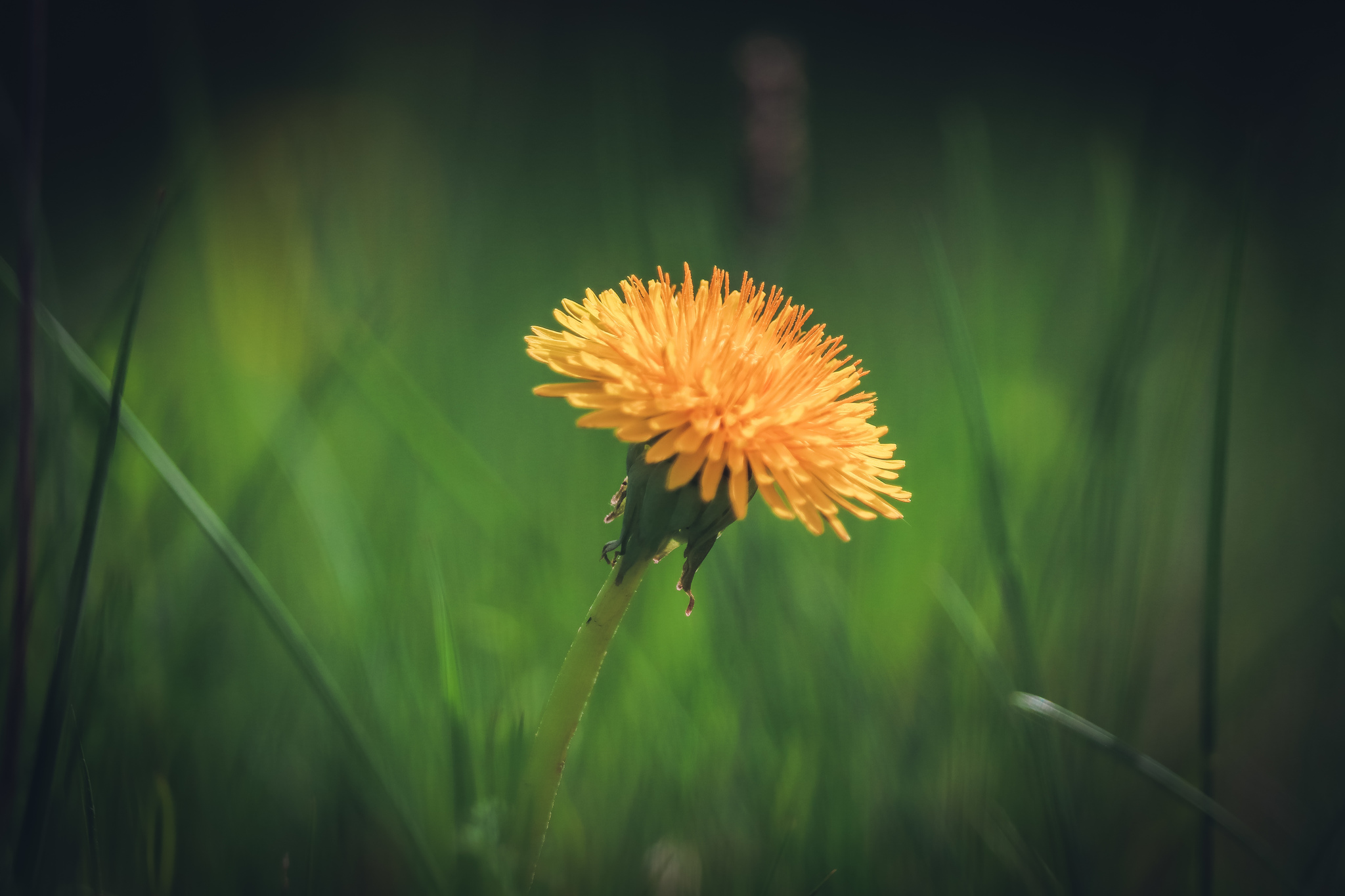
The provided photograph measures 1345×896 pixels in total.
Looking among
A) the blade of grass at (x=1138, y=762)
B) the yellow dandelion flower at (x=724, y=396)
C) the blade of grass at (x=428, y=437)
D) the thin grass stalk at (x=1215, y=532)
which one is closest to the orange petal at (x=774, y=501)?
the yellow dandelion flower at (x=724, y=396)

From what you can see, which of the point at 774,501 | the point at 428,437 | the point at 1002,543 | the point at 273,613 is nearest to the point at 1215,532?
the point at 1002,543

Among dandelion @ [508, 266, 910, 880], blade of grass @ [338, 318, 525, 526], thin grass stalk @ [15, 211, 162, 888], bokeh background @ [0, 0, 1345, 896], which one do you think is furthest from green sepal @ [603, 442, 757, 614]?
blade of grass @ [338, 318, 525, 526]

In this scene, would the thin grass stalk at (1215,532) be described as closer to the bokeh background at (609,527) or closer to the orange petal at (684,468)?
the bokeh background at (609,527)

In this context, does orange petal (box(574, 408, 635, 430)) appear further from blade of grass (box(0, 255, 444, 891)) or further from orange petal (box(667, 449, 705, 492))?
blade of grass (box(0, 255, 444, 891))

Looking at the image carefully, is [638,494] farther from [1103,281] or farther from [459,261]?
[459,261]

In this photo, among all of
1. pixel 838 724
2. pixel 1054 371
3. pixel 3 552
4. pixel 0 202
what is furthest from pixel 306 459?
pixel 1054 371

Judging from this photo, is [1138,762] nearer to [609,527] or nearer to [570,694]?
[570,694]
